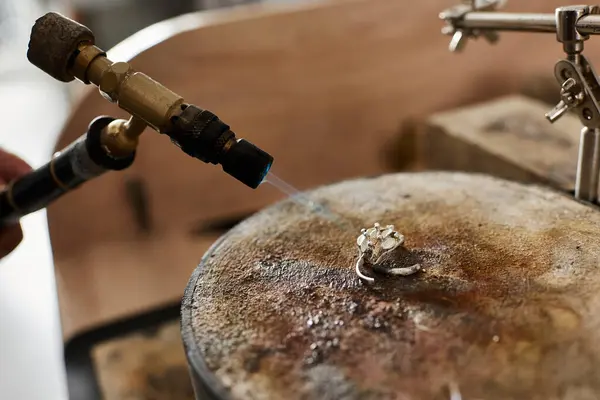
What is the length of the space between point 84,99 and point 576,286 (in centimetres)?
131

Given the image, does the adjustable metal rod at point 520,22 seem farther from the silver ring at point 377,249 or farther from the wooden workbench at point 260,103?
the wooden workbench at point 260,103


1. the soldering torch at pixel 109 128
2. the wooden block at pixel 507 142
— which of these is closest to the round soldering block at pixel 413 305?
the soldering torch at pixel 109 128

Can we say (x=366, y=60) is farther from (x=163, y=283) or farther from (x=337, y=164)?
(x=163, y=283)

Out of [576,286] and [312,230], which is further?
[312,230]

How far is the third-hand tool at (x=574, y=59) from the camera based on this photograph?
38.9 inches

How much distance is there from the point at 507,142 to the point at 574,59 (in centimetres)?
78

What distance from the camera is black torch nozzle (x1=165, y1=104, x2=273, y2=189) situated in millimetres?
896

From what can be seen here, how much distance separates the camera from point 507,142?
5.84 feet

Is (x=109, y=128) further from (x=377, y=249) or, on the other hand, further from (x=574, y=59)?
(x=574, y=59)

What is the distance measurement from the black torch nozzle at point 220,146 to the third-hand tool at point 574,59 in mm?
492

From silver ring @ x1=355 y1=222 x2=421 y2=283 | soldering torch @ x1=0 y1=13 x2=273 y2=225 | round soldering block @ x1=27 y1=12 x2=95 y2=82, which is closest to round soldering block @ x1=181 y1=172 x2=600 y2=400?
silver ring @ x1=355 y1=222 x2=421 y2=283

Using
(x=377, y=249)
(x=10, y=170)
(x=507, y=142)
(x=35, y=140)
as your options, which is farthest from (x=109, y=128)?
(x=35, y=140)

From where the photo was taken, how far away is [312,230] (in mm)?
1124

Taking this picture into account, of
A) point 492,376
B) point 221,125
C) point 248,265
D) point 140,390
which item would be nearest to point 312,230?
point 248,265
